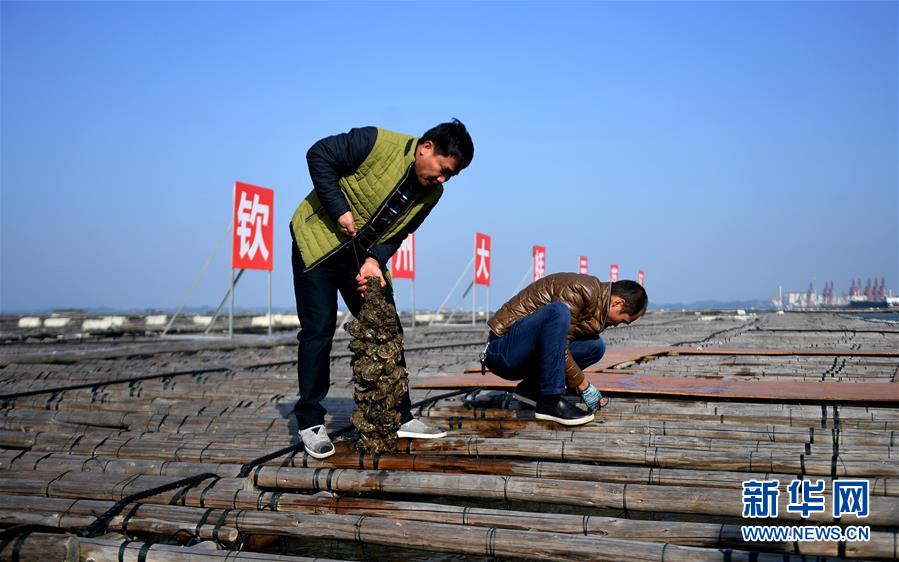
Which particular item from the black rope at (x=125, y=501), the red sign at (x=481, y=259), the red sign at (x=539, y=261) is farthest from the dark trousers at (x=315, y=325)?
the red sign at (x=539, y=261)

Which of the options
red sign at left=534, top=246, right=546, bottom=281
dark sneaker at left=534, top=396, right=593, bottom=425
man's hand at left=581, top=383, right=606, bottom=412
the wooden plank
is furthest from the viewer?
red sign at left=534, top=246, right=546, bottom=281

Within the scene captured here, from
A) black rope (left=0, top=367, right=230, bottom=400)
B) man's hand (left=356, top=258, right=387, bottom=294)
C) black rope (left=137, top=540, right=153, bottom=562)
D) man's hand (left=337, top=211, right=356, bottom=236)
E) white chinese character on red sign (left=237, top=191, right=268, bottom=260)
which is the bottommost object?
black rope (left=137, top=540, right=153, bottom=562)

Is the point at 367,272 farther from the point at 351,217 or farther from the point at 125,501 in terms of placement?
the point at 125,501

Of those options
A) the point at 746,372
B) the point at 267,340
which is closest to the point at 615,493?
the point at 746,372

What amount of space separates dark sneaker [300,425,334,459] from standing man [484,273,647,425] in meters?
1.10

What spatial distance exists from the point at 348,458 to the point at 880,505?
1.97 m

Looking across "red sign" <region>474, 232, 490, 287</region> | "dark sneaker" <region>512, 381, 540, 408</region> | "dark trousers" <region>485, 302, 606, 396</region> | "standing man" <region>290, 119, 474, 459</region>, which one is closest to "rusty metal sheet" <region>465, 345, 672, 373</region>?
"dark sneaker" <region>512, 381, 540, 408</region>

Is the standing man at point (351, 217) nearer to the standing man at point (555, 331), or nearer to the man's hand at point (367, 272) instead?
the man's hand at point (367, 272)

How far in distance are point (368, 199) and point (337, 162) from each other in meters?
0.21

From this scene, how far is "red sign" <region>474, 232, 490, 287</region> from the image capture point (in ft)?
67.2

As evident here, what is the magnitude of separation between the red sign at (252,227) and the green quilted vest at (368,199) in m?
8.72

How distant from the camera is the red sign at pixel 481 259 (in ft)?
67.2

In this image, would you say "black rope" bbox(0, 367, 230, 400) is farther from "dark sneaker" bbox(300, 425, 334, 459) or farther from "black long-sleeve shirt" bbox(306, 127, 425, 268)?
"black long-sleeve shirt" bbox(306, 127, 425, 268)

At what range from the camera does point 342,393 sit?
5.53 meters
